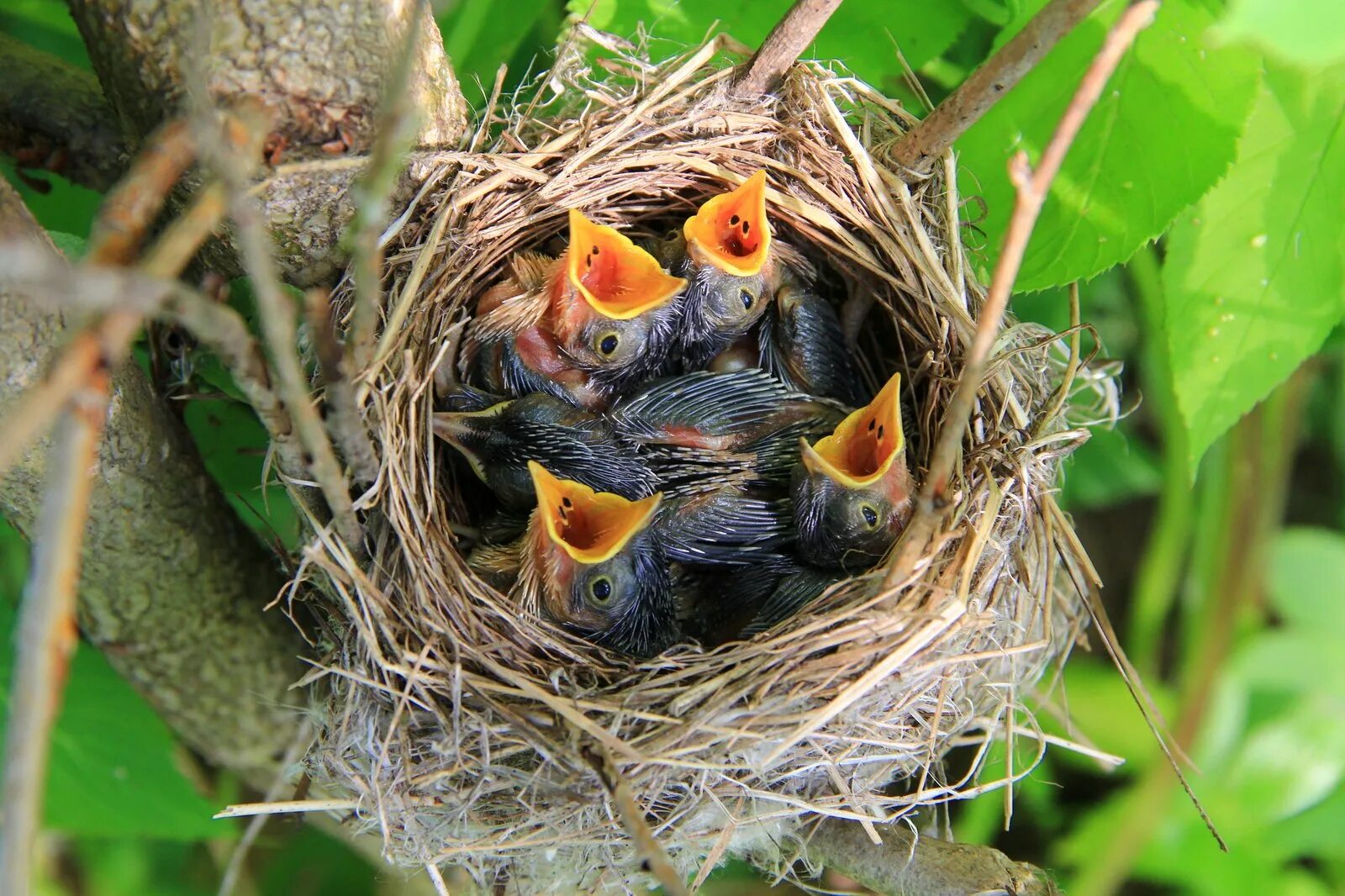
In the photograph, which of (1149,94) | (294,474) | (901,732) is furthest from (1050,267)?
(294,474)

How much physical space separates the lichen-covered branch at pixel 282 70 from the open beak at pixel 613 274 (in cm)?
25

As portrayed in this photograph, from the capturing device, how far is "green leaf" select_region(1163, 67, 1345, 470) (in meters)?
0.97

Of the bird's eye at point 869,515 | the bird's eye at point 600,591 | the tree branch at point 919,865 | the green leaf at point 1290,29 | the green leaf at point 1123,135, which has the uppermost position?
the green leaf at point 1123,135

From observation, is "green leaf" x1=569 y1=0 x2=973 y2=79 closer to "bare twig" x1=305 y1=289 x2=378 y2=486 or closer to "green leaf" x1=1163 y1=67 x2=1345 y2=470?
"green leaf" x1=1163 y1=67 x2=1345 y2=470

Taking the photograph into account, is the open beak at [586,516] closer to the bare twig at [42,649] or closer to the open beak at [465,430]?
the open beak at [465,430]

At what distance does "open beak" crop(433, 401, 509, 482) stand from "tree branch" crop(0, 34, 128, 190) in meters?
0.41

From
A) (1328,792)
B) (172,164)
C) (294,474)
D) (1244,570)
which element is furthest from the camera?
(1244,570)

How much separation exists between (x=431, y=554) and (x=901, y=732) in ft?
1.62

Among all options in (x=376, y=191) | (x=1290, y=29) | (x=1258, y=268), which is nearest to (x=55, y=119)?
(x=376, y=191)

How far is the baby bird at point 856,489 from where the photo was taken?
3.26 ft

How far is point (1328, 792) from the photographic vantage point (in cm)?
153

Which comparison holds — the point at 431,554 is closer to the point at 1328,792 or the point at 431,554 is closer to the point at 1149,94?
the point at 1149,94

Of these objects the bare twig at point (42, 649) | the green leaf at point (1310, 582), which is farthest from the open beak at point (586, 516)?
the green leaf at point (1310, 582)

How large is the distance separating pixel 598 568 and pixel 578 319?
0.31 metres
